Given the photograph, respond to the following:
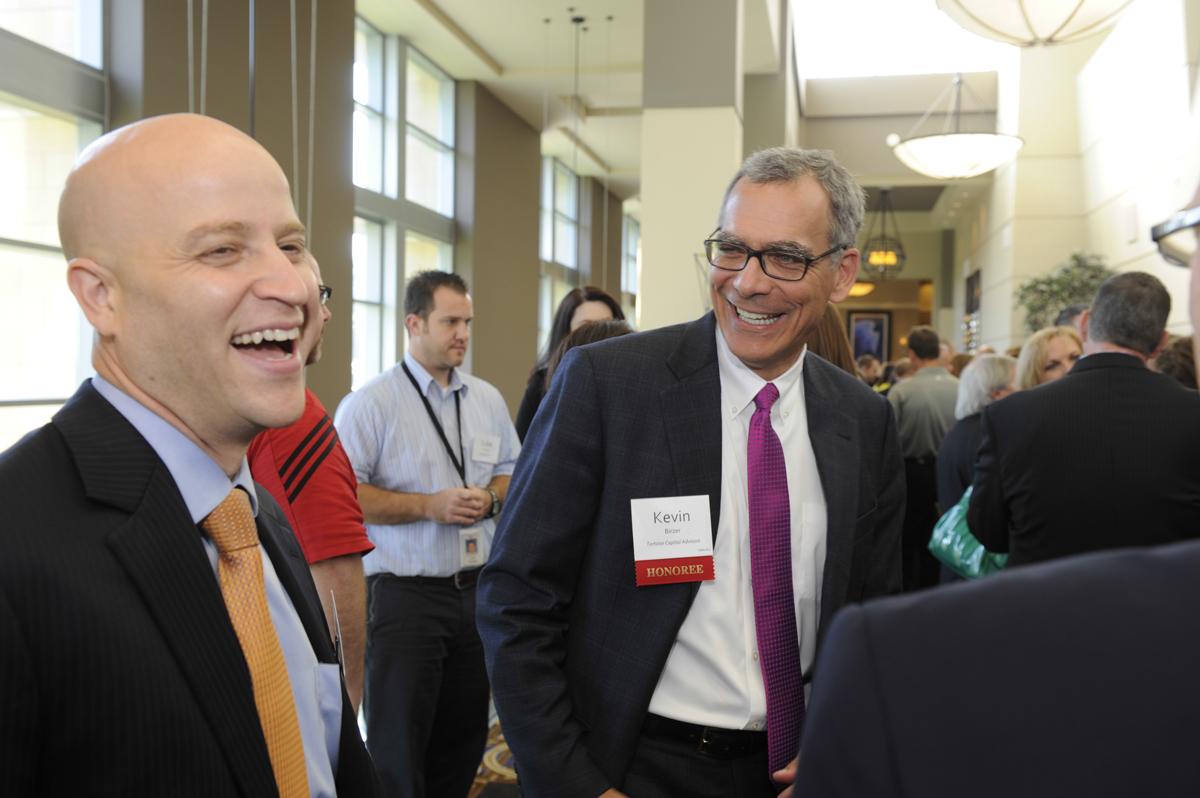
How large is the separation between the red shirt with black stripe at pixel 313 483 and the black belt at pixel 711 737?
829mm

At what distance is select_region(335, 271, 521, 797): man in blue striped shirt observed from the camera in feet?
9.99

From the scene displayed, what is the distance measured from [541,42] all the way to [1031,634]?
460 inches

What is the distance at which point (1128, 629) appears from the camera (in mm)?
556

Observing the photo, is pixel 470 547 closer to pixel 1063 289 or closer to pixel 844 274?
pixel 844 274

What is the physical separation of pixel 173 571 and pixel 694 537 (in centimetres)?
86

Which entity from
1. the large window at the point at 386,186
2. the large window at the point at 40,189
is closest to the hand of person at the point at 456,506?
the large window at the point at 40,189

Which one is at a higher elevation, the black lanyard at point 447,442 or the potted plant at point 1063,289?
the potted plant at point 1063,289

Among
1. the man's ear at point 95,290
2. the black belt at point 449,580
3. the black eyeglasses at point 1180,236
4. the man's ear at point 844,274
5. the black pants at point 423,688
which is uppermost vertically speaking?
the man's ear at point 844,274

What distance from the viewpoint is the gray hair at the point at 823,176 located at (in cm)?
170

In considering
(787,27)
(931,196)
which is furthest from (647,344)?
(931,196)

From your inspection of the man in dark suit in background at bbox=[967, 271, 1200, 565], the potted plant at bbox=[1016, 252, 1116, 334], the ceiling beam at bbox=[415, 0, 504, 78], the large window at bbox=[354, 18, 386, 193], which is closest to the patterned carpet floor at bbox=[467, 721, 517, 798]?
the man in dark suit in background at bbox=[967, 271, 1200, 565]

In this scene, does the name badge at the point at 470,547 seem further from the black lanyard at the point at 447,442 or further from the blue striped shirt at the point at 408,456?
the black lanyard at the point at 447,442

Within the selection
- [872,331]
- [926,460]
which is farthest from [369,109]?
[872,331]

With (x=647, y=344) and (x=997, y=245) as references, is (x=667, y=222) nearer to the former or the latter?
(x=647, y=344)
